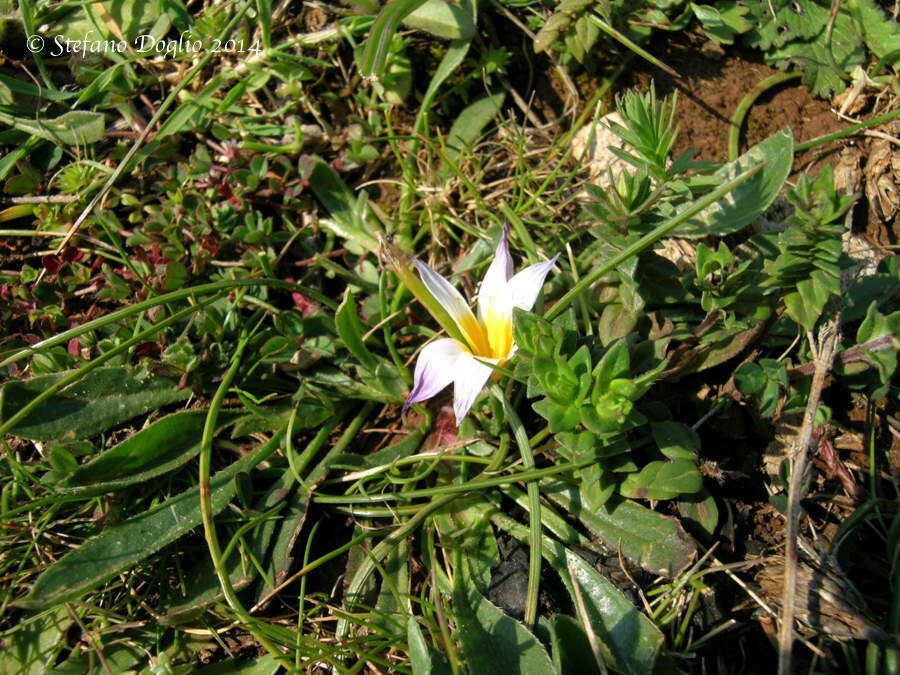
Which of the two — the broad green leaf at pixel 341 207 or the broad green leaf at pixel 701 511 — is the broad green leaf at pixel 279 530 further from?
the broad green leaf at pixel 701 511

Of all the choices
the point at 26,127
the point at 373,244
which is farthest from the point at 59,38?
the point at 373,244

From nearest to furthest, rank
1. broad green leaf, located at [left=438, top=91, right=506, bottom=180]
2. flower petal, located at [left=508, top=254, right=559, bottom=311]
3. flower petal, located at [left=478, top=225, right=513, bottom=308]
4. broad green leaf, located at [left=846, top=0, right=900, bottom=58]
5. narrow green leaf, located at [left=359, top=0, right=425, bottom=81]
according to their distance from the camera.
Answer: flower petal, located at [left=508, top=254, right=559, bottom=311]
flower petal, located at [left=478, top=225, right=513, bottom=308]
narrow green leaf, located at [left=359, top=0, right=425, bottom=81]
broad green leaf, located at [left=846, top=0, right=900, bottom=58]
broad green leaf, located at [left=438, top=91, right=506, bottom=180]

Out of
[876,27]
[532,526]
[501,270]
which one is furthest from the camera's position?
[876,27]

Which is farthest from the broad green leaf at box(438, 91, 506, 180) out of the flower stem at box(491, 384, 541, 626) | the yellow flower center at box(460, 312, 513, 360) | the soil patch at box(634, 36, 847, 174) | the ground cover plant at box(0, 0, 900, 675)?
the flower stem at box(491, 384, 541, 626)

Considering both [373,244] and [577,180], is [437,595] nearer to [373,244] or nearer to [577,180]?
[373,244]

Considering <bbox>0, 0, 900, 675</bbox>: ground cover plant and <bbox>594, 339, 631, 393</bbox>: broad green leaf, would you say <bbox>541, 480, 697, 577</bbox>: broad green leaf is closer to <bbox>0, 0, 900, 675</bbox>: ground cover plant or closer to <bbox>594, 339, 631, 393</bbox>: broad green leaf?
<bbox>0, 0, 900, 675</bbox>: ground cover plant

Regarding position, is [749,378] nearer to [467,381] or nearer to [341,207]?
[467,381]

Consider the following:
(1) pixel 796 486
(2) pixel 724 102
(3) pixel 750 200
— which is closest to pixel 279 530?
(1) pixel 796 486
